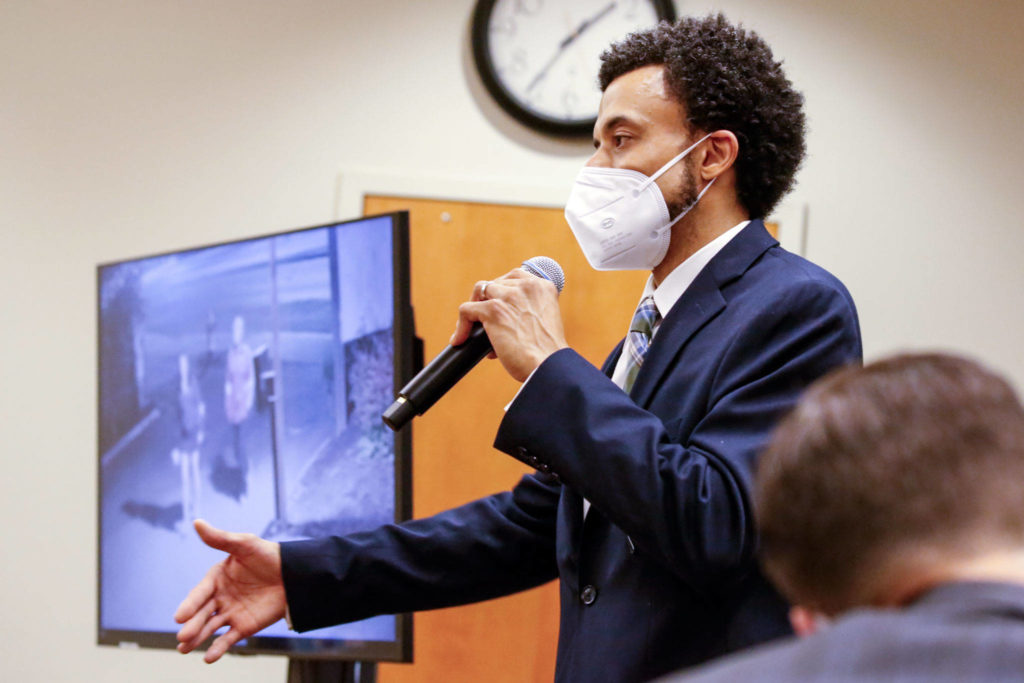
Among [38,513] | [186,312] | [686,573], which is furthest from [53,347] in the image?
[686,573]

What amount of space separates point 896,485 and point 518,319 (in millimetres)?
719

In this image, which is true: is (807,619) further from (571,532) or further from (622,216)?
(622,216)

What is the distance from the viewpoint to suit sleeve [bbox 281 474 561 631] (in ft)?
4.19

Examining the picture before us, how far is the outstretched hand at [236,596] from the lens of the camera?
124cm

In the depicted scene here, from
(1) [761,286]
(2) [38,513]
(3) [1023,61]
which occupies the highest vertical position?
(3) [1023,61]

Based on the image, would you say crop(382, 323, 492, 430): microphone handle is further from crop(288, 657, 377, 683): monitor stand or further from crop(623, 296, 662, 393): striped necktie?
crop(288, 657, 377, 683): monitor stand

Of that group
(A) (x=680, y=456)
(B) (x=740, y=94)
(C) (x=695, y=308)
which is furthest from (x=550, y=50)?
(A) (x=680, y=456)

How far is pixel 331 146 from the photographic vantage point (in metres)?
2.56

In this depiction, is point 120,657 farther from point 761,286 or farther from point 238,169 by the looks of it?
point 761,286

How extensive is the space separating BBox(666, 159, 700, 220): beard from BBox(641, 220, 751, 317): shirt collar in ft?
0.20

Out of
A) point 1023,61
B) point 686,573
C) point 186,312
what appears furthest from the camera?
point 1023,61

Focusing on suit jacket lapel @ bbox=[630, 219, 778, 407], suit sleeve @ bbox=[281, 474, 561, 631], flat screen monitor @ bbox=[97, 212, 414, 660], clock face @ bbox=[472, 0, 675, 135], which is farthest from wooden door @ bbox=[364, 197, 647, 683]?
suit jacket lapel @ bbox=[630, 219, 778, 407]

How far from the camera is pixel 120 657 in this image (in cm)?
247

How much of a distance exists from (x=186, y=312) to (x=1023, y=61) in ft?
7.62
